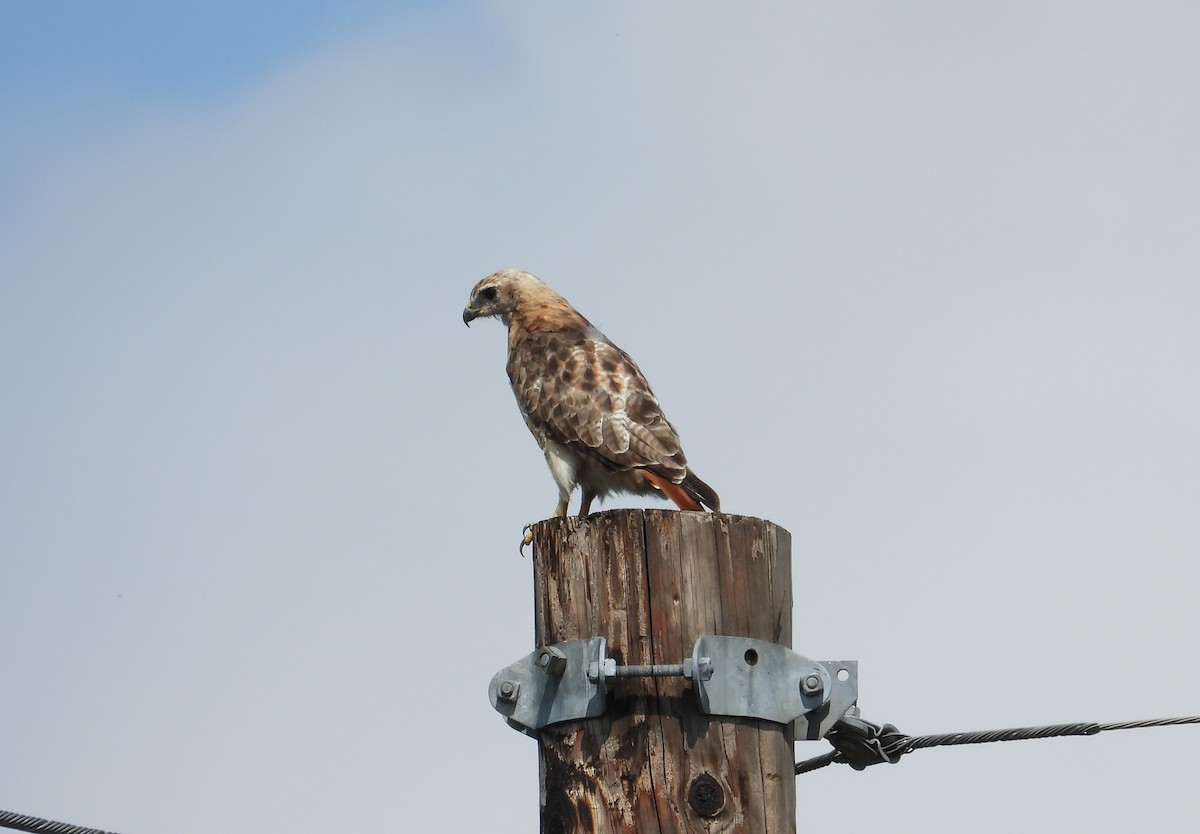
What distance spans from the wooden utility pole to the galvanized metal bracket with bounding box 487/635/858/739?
38mm

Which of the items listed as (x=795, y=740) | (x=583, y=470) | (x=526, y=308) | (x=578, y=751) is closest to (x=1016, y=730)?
(x=795, y=740)

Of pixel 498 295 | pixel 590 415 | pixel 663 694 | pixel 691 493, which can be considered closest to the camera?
pixel 663 694

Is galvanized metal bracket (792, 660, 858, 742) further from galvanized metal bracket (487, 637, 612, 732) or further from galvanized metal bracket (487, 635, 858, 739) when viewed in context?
galvanized metal bracket (487, 637, 612, 732)

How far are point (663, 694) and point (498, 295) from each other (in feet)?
17.7

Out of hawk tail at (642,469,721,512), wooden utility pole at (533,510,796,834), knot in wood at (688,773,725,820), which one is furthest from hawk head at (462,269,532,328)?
knot in wood at (688,773,725,820)

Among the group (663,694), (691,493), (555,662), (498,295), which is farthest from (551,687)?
(498,295)

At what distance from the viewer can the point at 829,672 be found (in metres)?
3.85

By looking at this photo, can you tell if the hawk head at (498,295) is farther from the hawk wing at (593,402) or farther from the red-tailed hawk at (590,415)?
the hawk wing at (593,402)

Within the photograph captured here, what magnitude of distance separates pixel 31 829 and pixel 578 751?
1279 millimetres

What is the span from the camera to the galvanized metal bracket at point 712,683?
11.7 feet

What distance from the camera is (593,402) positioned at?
23.1 ft

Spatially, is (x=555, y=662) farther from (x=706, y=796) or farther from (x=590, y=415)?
(x=590, y=415)

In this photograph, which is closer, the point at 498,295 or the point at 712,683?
the point at 712,683

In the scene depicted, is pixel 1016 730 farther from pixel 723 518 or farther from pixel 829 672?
pixel 723 518
